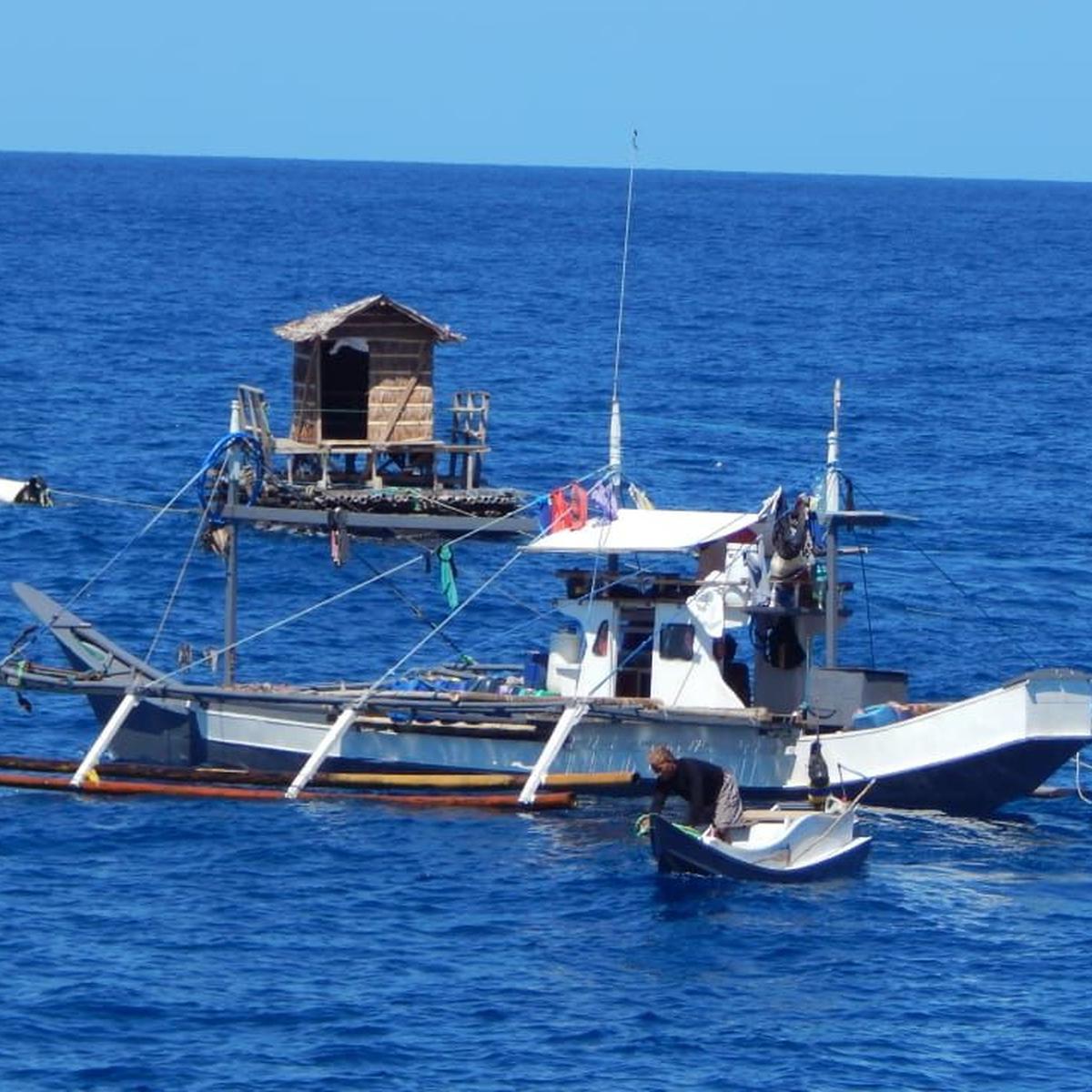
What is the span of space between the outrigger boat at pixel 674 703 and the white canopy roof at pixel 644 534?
4 centimetres

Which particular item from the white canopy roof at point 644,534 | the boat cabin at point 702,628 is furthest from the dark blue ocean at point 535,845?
the white canopy roof at point 644,534

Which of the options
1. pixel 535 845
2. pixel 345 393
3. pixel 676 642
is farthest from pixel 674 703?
pixel 345 393

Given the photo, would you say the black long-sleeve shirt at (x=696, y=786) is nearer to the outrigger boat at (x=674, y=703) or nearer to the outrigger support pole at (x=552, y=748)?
the outrigger boat at (x=674, y=703)

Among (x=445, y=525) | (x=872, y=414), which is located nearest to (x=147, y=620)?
(x=445, y=525)

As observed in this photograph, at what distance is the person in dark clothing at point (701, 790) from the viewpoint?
37.1 meters

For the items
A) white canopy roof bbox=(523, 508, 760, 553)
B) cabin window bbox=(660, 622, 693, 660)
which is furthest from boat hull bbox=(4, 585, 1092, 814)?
white canopy roof bbox=(523, 508, 760, 553)

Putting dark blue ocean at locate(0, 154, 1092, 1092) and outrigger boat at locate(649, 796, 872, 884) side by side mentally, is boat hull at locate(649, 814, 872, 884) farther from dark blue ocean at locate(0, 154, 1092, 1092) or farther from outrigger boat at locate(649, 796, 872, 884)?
dark blue ocean at locate(0, 154, 1092, 1092)

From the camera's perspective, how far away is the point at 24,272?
472 ft

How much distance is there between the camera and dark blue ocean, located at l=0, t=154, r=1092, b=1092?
101 feet

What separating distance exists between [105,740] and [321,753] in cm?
349

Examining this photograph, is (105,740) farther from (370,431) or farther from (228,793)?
(370,431)

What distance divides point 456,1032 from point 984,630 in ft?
87.2

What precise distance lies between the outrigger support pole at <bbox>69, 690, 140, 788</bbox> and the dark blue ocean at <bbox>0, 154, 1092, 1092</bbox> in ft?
1.56

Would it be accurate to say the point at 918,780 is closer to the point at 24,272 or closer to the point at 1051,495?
the point at 1051,495
